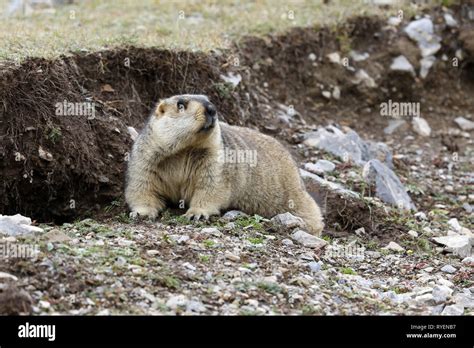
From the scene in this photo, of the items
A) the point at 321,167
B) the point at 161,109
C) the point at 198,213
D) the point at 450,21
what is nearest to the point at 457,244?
the point at 321,167

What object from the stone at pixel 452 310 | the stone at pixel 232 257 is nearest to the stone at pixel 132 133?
the stone at pixel 232 257

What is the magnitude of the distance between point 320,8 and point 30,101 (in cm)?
721

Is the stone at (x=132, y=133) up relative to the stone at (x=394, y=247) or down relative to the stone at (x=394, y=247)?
up

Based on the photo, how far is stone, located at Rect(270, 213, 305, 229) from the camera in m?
9.03

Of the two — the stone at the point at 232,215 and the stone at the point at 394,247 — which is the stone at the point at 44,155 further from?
the stone at the point at 394,247

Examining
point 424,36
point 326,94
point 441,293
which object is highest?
point 424,36

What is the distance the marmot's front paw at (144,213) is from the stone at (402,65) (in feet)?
22.7

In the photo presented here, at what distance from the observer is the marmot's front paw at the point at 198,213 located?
8703 mm

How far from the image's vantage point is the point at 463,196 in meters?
12.2

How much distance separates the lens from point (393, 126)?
1423 centimetres

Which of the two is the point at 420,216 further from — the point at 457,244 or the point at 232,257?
the point at 232,257

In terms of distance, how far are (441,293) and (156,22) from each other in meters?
7.73

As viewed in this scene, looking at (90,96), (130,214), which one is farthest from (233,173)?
(90,96)

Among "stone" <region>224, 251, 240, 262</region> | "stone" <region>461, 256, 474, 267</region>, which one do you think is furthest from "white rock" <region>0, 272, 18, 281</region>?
"stone" <region>461, 256, 474, 267</region>
